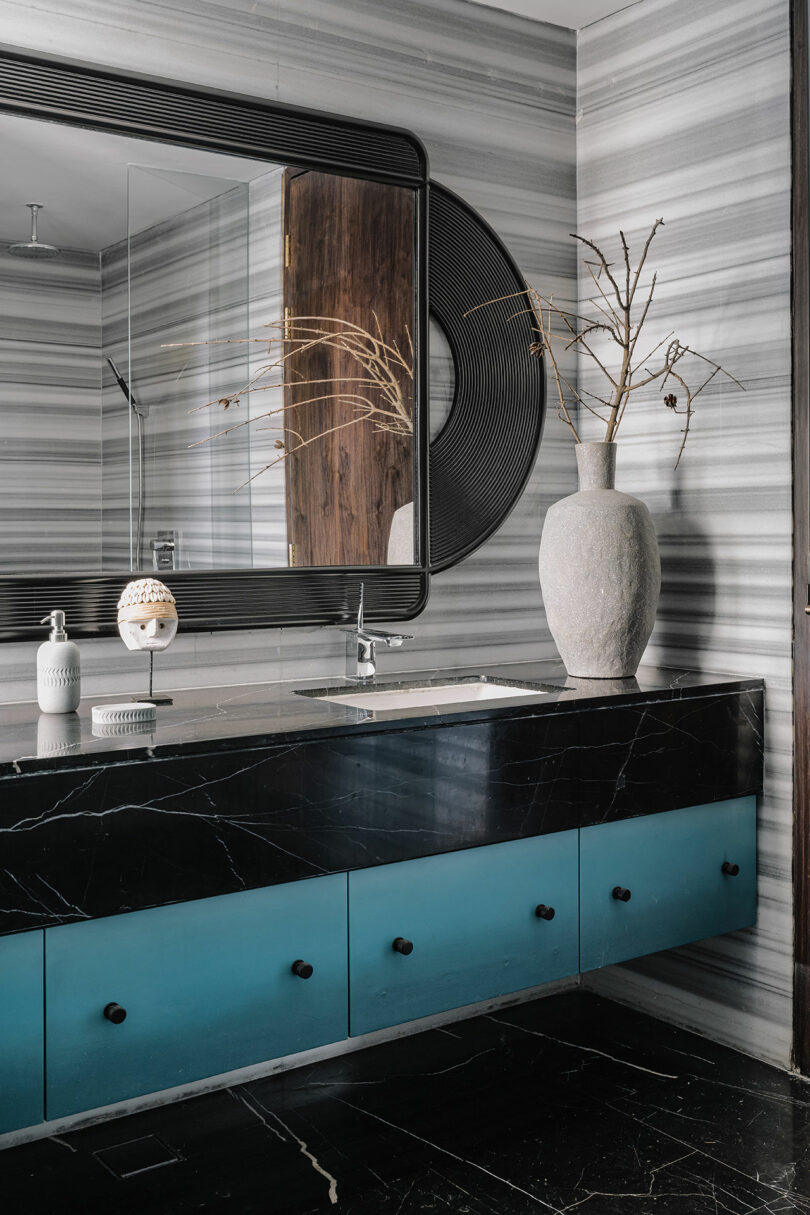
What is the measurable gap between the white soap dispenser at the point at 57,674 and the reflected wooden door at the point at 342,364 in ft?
1.95

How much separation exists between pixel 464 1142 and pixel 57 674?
120 centimetres

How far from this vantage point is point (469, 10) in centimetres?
276

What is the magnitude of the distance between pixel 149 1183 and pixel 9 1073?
0.56 meters

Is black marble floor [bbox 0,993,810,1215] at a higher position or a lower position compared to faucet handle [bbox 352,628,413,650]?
lower

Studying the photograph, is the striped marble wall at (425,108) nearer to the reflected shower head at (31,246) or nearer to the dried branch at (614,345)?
the dried branch at (614,345)

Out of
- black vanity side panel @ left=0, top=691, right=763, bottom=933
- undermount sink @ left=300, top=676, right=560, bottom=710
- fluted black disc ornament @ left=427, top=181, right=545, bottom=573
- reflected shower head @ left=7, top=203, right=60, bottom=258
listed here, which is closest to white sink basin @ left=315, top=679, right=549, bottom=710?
undermount sink @ left=300, top=676, right=560, bottom=710

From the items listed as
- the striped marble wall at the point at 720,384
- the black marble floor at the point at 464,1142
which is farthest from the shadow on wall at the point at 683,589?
the black marble floor at the point at 464,1142

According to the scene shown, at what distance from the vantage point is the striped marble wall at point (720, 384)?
99.6 inches

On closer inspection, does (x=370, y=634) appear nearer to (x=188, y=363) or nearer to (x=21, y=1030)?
(x=188, y=363)

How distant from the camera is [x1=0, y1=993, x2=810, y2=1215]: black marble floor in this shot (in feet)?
6.52

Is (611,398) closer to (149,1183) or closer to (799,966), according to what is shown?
(799,966)

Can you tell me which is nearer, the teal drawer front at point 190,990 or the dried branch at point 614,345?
the teal drawer front at point 190,990

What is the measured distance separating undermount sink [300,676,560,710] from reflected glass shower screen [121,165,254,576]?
353mm

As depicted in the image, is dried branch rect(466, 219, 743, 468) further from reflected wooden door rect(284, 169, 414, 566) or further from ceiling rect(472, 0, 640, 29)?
ceiling rect(472, 0, 640, 29)
